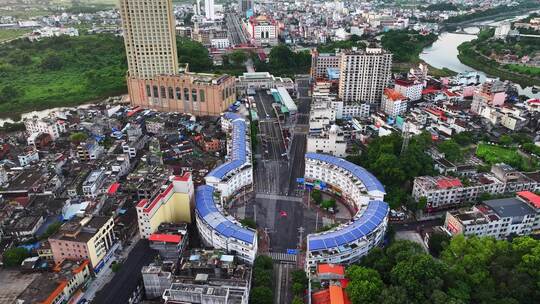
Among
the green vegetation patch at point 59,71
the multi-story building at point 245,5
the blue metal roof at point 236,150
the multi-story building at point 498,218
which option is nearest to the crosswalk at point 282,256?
the blue metal roof at point 236,150

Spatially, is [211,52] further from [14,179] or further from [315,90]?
[14,179]

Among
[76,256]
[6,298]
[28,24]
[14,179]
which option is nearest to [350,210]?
[76,256]

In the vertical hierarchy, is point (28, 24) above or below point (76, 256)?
above

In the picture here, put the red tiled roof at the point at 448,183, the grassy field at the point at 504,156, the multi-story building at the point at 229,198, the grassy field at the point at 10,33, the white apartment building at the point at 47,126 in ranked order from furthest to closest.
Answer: the grassy field at the point at 10,33
the white apartment building at the point at 47,126
the grassy field at the point at 504,156
the red tiled roof at the point at 448,183
the multi-story building at the point at 229,198

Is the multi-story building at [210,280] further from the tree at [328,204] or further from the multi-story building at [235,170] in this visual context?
the tree at [328,204]

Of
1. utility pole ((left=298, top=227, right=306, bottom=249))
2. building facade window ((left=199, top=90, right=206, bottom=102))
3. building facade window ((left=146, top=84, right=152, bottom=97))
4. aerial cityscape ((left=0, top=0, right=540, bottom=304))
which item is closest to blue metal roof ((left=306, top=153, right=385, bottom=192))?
aerial cityscape ((left=0, top=0, right=540, bottom=304))

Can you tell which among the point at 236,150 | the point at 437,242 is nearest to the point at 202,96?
the point at 236,150

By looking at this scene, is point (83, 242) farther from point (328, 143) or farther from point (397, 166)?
point (397, 166)

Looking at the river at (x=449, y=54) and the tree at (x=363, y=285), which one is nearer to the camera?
the tree at (x=363, y=285)
